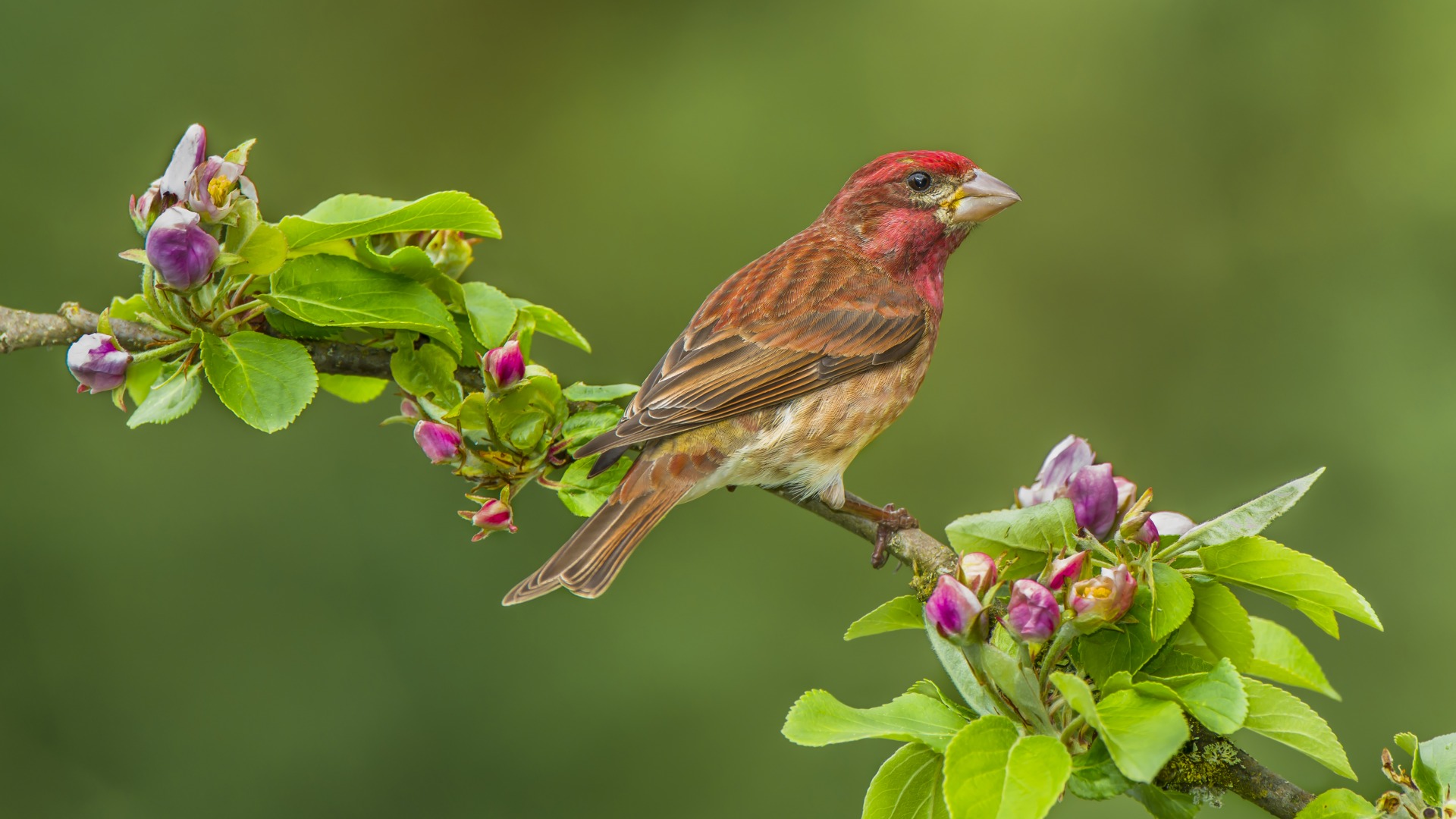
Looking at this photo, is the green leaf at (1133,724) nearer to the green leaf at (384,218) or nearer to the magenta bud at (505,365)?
the magenta bud at (505,365)

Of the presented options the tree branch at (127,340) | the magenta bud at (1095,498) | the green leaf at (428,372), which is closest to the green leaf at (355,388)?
the tree branch at (127,340)

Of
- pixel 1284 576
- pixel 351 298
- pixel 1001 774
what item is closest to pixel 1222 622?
pixel 1284 576

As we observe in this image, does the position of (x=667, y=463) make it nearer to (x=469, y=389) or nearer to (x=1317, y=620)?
(x=469, y=389)

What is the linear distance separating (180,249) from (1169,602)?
1782 millimetres

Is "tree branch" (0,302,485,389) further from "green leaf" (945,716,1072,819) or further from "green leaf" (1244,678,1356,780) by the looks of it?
"green leaf" (1244,678,1356,780)

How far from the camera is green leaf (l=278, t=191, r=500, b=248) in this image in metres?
2.41

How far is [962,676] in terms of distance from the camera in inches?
74.4

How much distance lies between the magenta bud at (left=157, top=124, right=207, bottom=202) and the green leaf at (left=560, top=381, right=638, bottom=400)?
2.89ft

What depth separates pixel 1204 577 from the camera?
1878 millimetres

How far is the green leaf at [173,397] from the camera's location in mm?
2330

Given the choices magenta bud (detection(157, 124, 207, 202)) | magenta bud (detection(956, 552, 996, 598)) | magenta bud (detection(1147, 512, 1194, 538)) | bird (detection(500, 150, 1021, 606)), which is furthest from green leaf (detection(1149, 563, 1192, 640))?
magenta bud (detection(157, 124, 207, 202))

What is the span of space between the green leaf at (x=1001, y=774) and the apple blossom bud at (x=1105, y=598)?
20 cm

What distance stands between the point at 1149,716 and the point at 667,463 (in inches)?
67.4

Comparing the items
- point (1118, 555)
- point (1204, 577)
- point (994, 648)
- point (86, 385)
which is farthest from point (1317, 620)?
point (86, 385)
